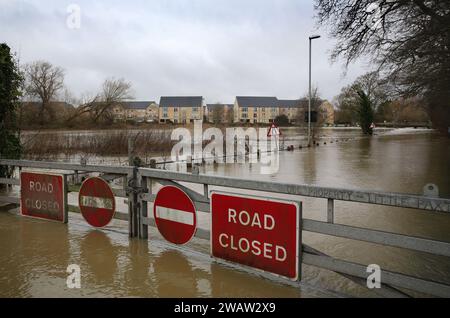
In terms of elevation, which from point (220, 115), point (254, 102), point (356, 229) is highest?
point (254, 102)

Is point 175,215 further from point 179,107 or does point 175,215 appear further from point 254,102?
point 254,102

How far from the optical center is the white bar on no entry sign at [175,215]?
181 inches

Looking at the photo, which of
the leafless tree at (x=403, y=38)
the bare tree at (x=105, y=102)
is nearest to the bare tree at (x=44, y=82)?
the bare tree at (x=105, y=102)

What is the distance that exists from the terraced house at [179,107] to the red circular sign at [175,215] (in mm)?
112155

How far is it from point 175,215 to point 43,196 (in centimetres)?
268

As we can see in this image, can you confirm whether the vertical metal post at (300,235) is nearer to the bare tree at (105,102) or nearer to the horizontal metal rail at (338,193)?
the horizontal metal rail at (338,193)

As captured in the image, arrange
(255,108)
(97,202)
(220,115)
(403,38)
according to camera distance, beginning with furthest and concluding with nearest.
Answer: (255,108)
(220,115)
(403,38)
(97,202)

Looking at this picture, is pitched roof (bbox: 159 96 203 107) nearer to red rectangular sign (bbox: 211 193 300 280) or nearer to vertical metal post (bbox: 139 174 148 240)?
vertical metal post (bbox: 139 174 148 240)

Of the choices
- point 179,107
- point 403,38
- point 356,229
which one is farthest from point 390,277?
point 179,107

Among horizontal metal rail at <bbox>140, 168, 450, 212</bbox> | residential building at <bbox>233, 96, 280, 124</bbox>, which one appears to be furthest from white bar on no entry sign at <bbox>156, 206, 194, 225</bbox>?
residential building at <bbox>233, 96, 280, 124</bbox>

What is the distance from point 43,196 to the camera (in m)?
6.18

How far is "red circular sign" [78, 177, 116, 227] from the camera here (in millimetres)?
5477
